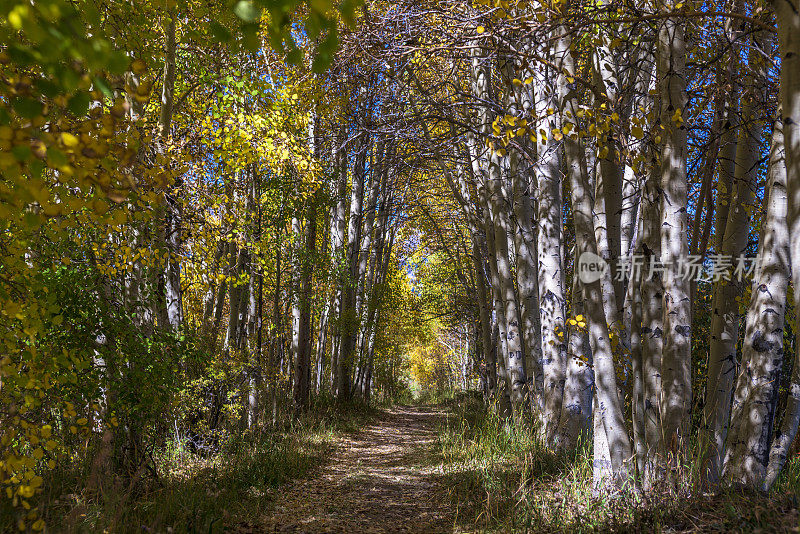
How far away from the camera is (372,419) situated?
46.1ft

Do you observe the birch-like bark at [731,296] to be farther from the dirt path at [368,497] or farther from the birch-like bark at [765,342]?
the dirt path at [368,497]

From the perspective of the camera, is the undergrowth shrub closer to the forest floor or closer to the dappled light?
the dappled light

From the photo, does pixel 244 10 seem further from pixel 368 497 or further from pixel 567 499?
pixel 368 497

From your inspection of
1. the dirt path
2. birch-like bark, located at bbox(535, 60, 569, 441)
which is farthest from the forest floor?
birch-like bark, located at bbox(535, 60, 569, 441)

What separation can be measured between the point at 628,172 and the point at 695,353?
5380 millimetres

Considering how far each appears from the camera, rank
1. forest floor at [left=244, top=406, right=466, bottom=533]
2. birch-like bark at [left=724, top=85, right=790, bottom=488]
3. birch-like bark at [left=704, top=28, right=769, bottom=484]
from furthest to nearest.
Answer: forest floor at [left=244, top=406, right=466, bottom=533], birch-like bark at [left=704, top=28, right=769, bottom=484], birch-like bark at [left=724, top=85, right=790, bottom=488]

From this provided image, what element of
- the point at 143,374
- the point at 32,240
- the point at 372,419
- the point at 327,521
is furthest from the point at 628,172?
the point at 372,419

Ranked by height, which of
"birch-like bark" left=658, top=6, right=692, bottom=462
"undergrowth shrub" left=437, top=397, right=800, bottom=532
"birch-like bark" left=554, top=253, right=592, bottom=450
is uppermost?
"birch-like bark" left=658, top=6, right=692, bottom=462

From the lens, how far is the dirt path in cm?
488

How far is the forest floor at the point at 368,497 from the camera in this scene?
4.85 metres

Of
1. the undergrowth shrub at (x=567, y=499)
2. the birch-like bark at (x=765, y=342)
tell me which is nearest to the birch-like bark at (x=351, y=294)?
the undergrowth shrub at (x=567, y=499)

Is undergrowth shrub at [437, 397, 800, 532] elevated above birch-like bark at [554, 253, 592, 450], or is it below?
below

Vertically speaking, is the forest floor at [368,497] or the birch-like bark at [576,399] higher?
the birch-like bark at [576,399]

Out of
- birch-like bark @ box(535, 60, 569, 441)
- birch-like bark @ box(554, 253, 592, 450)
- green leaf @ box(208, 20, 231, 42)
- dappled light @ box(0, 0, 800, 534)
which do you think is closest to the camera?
green leaf @ box(208, 20, 231, 42)
